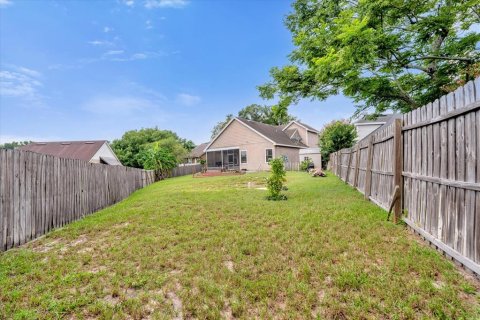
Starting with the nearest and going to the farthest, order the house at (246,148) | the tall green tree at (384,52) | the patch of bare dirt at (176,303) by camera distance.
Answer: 1. the patch of bare dirt at (176,303)
2. the tall green tree at (384,52)
3. the house at (246,148)

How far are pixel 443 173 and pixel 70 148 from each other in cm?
3015

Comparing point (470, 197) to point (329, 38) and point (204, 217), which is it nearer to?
point (204, 217)

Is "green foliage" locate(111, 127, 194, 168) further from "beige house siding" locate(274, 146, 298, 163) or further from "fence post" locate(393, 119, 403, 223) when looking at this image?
"fence post" locate(393, 119, 403, 223)

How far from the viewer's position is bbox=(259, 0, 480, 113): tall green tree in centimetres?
796

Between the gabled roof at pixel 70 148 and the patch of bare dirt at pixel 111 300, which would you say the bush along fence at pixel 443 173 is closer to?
the patch of bare dirt at pixel 111 300

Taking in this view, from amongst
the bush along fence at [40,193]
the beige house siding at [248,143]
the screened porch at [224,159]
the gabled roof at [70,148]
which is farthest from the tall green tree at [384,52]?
the gabled roof at [70,148]

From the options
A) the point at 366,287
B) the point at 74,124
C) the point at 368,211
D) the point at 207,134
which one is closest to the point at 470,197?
the point at 366,287

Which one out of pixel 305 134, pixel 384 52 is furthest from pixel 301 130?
pixel 384 52

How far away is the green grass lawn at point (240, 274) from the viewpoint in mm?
2467

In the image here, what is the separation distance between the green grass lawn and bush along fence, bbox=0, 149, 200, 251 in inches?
18.8

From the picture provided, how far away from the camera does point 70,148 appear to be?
1003 inches

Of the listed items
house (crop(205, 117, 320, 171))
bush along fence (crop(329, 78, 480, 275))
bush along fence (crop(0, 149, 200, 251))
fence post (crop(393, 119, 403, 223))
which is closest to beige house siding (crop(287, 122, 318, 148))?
house (crop(205, 117, 320, 171))

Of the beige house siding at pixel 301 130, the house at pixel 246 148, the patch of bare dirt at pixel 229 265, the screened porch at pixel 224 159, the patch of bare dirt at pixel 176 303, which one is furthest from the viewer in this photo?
the beige house siding at pixel 301 130

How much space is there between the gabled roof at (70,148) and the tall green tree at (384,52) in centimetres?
2148
